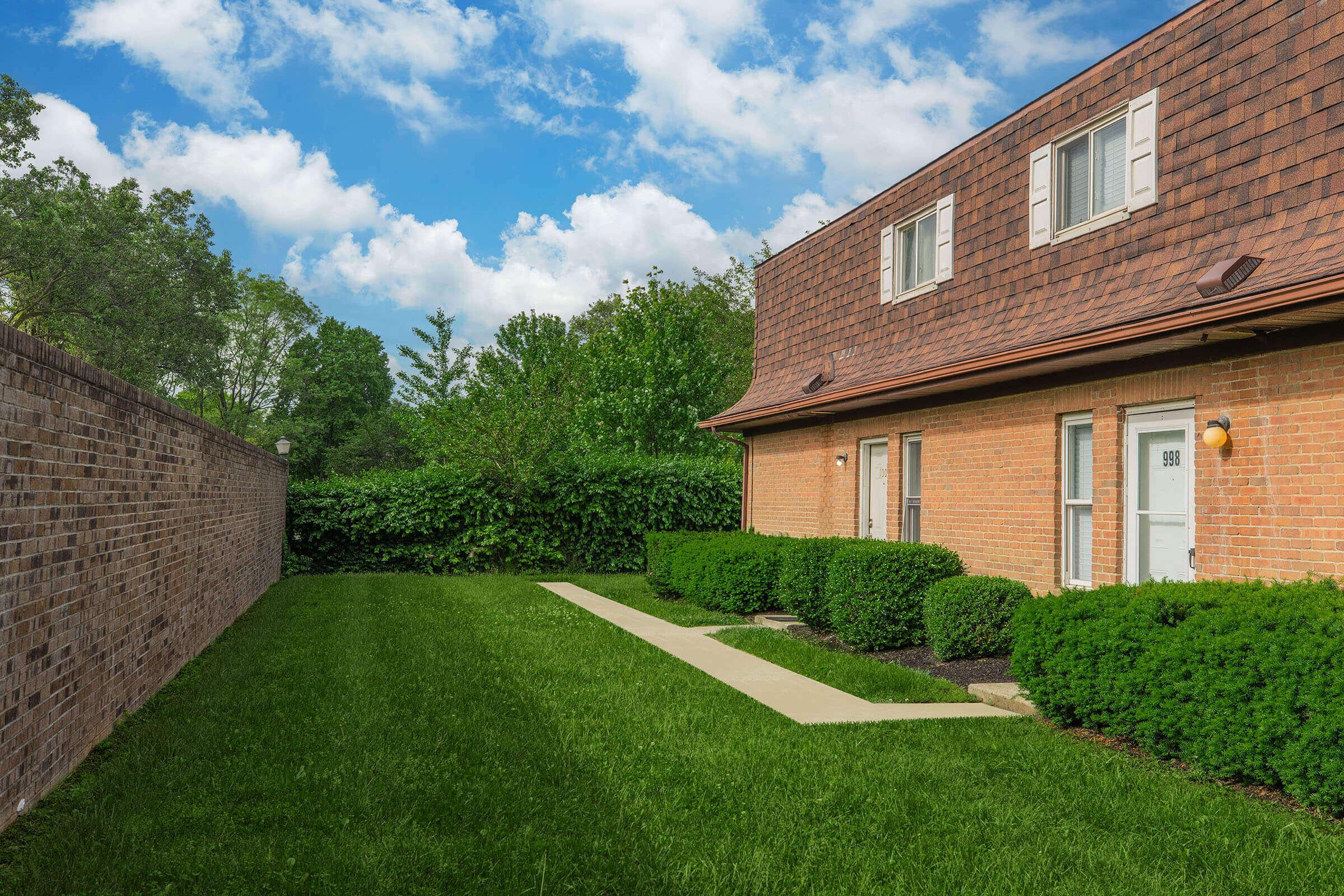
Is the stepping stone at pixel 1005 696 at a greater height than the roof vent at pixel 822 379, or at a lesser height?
lesser

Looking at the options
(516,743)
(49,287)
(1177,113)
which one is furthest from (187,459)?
(49,287)

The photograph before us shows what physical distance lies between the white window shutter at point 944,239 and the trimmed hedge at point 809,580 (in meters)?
3.54

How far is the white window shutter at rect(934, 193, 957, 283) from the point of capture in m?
11.3

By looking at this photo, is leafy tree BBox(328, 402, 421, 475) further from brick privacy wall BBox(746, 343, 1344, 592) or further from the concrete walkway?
brick privacy wall BBox(746, 343, 1344, 592)

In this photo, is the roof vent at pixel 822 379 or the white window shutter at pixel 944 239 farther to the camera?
the roof vent at pixel 822 379

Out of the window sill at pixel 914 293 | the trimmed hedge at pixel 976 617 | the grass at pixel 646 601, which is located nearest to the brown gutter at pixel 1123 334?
the window sill at pixel 914 293

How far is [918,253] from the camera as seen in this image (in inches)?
478

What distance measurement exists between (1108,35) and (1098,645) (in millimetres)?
12434

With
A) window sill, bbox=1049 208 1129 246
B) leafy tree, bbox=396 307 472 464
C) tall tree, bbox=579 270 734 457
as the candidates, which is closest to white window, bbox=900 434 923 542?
window sill, bbox=1049 208 1129 246

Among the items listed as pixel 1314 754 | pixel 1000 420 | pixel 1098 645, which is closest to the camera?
pixel 1314 754

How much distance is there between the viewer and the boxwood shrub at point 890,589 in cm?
955

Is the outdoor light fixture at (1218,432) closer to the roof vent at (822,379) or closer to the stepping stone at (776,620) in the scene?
the stepping stone at (776,620)

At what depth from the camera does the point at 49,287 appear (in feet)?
92.4

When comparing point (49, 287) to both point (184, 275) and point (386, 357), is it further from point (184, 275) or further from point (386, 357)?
point (386, 357)
